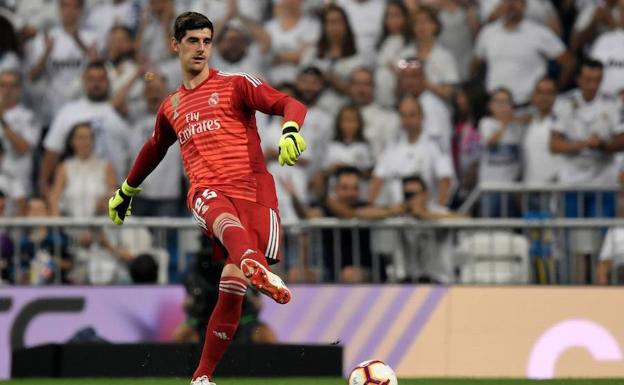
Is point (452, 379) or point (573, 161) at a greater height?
point (573, 161)

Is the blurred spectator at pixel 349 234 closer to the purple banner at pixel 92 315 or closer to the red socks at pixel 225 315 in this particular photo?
the purple banner at pixel 92 315

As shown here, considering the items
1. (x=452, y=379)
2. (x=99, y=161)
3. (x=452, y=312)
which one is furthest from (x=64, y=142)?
(x=452, y=379)

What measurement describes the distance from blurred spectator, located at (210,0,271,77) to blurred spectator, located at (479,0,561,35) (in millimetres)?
2685

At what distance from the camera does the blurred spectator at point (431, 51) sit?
16.5 metres

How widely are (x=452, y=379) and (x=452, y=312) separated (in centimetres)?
261

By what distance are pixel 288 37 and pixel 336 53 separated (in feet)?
2.22

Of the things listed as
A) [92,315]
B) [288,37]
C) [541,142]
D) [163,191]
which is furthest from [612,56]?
[92,315]

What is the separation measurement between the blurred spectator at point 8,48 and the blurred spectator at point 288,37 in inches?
126

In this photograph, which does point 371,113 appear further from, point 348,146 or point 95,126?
point 95,126

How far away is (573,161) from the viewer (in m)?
15.6

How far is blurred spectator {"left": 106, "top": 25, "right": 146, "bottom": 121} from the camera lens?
16.8 m

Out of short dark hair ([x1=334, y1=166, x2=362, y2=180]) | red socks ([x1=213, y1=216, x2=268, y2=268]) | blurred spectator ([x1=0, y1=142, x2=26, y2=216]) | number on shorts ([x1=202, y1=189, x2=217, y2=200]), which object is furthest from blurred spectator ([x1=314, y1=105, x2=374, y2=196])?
red socks ([x1=213, y1=216, x2=268, y2=268])

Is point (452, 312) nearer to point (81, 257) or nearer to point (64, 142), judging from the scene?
point (81, 257)

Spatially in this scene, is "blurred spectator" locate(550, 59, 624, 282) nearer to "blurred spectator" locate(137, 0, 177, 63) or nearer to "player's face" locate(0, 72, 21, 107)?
"blurred spectator" locate(137, 0, 177, 63)
